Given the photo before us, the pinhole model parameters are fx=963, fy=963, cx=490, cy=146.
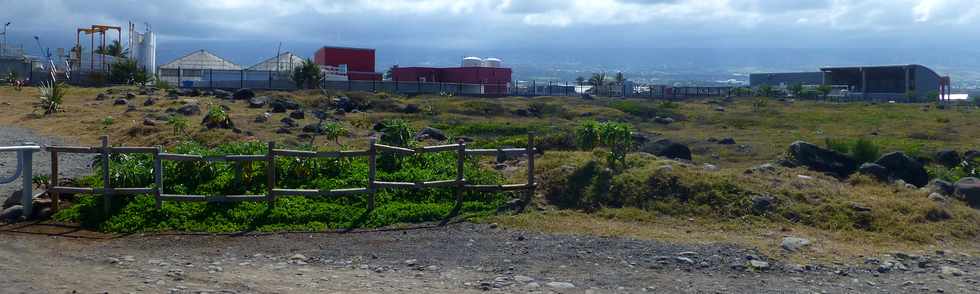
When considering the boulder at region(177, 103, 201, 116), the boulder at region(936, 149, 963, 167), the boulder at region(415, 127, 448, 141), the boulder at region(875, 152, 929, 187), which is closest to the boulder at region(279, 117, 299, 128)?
the boulder at region(177, 103, 201, 116)

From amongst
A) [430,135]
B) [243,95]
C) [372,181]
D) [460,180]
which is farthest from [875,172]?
[243,95]

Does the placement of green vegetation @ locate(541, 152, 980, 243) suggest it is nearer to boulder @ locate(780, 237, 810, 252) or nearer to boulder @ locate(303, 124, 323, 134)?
boulder @ locate(780, 237, 810, 252)

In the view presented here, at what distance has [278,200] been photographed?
44.8 feet

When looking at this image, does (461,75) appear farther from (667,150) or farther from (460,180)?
(460,180)

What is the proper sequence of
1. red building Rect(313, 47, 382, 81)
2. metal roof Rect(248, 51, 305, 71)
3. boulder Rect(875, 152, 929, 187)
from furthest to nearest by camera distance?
red building Rect(313, 47, 382, 81) < metal roof Rect(248, 51, 305, 71) < boulder Rect(875, 152, 929, 187)

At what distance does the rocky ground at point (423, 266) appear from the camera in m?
9.55

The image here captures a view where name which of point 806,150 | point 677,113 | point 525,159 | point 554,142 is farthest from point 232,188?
point 677,113

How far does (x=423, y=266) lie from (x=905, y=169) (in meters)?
14.3

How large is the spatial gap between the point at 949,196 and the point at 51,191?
46.2 ft

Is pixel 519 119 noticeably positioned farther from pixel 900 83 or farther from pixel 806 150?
pixel 900 83

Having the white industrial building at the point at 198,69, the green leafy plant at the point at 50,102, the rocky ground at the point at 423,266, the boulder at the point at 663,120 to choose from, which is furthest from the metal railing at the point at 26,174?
the white industrial building at the point at 198,69

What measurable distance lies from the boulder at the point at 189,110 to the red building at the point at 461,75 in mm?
38754

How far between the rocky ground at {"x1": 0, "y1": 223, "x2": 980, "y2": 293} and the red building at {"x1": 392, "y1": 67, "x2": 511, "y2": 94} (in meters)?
58.6

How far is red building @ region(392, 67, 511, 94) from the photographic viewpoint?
72.4m
